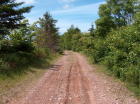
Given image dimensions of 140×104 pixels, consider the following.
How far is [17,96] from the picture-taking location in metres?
10.8

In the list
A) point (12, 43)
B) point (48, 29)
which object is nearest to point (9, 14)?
point (12, 43)

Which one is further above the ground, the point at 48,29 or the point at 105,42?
the point at 48,29

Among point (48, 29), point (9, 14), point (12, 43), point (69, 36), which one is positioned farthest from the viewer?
point (69, 36)

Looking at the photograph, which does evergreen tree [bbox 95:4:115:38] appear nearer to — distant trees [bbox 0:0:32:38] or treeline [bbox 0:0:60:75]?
treeline [bbox 0:0:60:75]

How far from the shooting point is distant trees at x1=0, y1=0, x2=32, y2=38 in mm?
21062

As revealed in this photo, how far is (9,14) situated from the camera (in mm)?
21500

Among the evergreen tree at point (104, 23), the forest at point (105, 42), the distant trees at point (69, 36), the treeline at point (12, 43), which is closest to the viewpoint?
the forest at point (105, 42)

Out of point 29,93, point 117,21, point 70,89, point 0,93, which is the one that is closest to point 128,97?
point 70,89

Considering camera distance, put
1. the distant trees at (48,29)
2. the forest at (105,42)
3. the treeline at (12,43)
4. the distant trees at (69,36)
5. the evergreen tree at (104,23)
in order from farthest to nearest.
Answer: the distant trees at (69,36), the distant trees at (48,29), the evergreen tree at (104,23), the treeline at (12,43), the forest at (105,42)

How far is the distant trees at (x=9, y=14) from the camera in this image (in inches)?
829

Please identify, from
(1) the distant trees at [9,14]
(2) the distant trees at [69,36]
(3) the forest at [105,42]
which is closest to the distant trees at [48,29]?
(3) the forest at [105,42]

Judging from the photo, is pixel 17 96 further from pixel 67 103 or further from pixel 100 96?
pixel 100 96

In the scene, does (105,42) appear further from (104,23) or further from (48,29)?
(48,29)

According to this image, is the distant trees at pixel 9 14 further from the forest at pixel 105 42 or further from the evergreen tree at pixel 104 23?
the evergreen tree at pixel 104 23
